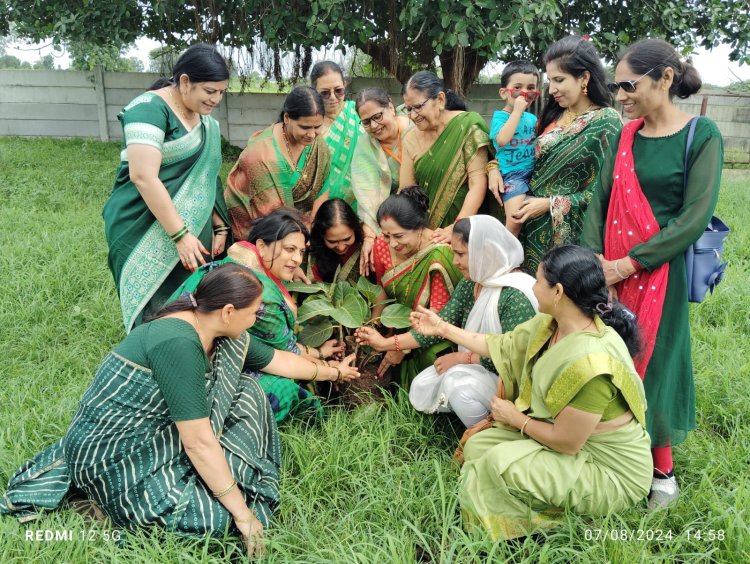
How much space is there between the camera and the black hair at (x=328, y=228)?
140 inches

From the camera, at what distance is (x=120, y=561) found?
205 cm

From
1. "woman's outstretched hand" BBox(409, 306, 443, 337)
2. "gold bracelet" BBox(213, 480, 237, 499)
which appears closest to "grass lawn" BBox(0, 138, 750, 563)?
"gold bracelet" BBox(213, 480, 237, 499)

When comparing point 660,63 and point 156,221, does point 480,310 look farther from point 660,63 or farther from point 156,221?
point 156,221

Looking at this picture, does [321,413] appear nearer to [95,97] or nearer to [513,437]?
[513,437]

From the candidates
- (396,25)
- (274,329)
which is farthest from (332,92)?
(396,25)

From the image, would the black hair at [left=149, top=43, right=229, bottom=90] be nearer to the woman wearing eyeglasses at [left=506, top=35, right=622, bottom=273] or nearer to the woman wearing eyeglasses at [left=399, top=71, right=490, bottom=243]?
the woman wearing eyeglasses at [left=399, top=71, right=490, bottom=243]

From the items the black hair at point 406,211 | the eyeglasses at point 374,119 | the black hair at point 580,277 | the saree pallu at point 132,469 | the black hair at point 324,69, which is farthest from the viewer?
the black hair at point 324,69

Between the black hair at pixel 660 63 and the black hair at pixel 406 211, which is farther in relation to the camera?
the black hair at pixel 406 211

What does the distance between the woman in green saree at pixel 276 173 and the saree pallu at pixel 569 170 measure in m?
1.26

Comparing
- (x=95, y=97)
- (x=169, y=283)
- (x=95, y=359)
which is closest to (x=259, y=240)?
(x=169, y=283)

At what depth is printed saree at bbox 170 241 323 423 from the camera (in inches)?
114

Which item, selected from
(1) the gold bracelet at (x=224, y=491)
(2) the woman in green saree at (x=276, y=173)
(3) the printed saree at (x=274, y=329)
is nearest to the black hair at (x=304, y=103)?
(2) the woman in green saree at (x=276, y=173)

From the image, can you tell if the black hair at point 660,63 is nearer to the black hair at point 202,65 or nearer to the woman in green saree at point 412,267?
the woman in green saree at point 412,267

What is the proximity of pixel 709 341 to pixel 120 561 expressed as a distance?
3482 millimetres
